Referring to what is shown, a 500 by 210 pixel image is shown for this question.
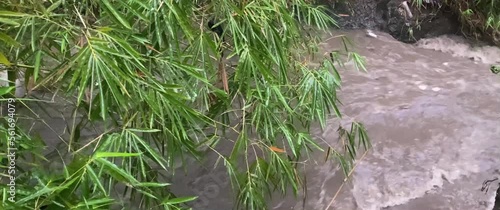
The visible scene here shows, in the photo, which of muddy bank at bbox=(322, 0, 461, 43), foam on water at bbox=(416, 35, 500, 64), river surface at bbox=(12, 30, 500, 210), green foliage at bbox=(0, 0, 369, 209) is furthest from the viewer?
muddy bank at bbox=(322, 0, 461, 43)

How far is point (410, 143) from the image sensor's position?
2441 mm

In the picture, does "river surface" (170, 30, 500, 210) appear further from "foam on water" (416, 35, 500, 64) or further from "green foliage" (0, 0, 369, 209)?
"green foliage" (0, 0, 369, 209)

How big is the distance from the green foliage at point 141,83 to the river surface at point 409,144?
0.52m

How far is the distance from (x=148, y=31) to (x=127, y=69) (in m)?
0.24

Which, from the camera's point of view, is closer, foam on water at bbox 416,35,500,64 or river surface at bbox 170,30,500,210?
river surface at bbox 170,30,500,210

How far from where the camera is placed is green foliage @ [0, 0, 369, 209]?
2.82 feet

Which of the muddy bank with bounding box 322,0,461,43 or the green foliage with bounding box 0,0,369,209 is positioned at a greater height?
the green foliage with bounding box 0,0,369,209

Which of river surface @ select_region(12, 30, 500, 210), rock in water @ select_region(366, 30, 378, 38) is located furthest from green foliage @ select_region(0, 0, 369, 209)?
rock in water @ select_region(366, 30, 378, 38)

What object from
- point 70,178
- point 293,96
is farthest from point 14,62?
point 293,96

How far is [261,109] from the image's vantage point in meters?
1.50

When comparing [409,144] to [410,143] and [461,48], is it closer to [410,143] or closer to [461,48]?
[410,143]

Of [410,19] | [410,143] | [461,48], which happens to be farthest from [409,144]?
[410,19]

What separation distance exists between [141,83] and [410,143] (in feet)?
5.87

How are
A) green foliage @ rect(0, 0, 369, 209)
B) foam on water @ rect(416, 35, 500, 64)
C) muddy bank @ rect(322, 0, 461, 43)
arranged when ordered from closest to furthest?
green foliage @ rect(0, 0, 369, 209) < foam on water @ rect(416, 35, 500, 64) < muddy bank @ rect(322, 0, 461, 43)
